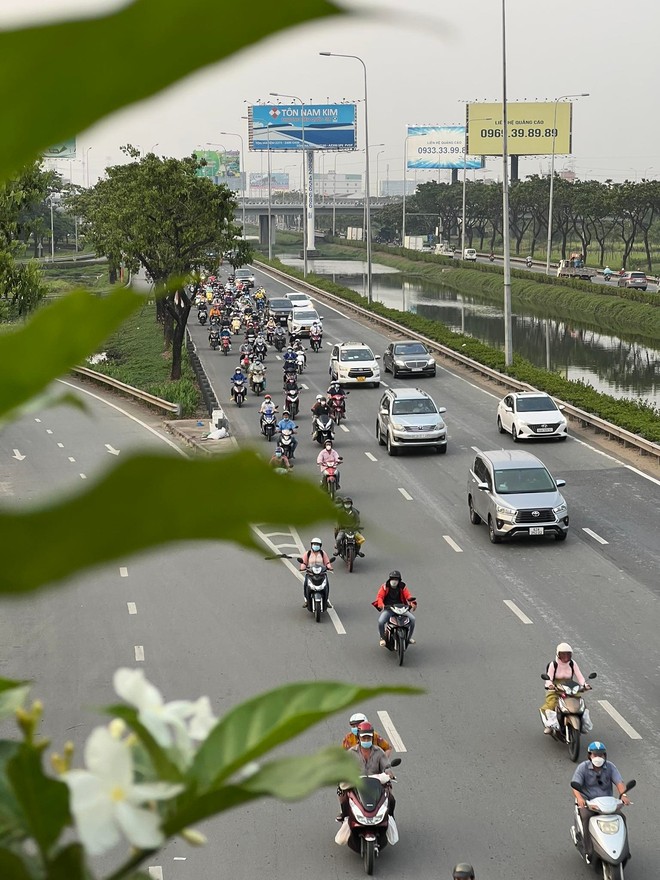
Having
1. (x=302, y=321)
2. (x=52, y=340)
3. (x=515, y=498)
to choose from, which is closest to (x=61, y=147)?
(x=52, y=340)

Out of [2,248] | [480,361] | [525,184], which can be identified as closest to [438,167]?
[525,184]

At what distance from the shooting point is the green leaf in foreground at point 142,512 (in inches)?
42.3

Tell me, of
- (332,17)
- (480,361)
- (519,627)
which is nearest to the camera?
(332,17)

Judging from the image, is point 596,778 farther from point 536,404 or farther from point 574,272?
point 574,272

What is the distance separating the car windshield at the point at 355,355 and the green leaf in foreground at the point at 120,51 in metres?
47.0

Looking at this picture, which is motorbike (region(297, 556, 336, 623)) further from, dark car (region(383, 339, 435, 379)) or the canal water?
the canal water

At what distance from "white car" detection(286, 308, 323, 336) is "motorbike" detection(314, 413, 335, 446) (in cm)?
2538

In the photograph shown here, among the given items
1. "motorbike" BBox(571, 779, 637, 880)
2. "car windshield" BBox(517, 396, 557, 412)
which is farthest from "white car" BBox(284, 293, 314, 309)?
"motorbike" BBox(571, 779, 637, 880)

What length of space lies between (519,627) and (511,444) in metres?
16.0

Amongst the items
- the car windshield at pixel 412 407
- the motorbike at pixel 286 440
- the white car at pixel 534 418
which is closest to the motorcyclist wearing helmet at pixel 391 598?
the motorbike at pixel 286 440

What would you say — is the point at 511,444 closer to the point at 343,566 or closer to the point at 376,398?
the point at 376,398

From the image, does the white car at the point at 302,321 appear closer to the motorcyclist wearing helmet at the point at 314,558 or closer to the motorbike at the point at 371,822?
the motorcyclist wearing helmet at the point at 314,558

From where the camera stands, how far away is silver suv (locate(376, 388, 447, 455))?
1363 inches

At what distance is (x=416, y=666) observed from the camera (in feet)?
63.3
